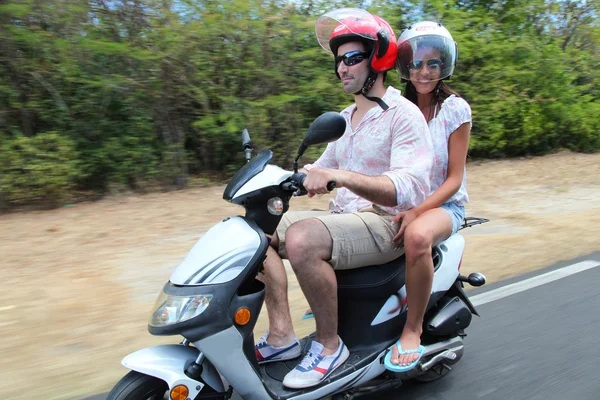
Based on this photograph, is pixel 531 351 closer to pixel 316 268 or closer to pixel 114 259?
pixel 316 268

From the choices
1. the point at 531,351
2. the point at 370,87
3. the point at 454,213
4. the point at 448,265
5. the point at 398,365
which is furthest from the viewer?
the point at 531,351

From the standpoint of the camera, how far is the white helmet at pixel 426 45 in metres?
3.05

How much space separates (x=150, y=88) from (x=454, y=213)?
533 centimetres

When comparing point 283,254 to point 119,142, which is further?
point 119,142

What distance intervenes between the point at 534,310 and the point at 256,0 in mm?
5419

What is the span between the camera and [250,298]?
2295 millimetres

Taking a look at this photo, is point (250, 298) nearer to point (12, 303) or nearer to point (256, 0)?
point (12, 303)

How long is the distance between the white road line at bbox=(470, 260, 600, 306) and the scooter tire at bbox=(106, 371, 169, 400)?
8.68 feet

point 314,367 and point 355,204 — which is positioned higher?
point 355,204

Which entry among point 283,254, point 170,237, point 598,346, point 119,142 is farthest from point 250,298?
point 119,142

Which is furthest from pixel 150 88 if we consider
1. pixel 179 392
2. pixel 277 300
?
pixel 179 392

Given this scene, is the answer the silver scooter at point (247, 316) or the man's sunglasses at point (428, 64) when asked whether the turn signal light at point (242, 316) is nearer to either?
the silver scooter at point (247, 316)

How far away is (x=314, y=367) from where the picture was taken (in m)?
2.49

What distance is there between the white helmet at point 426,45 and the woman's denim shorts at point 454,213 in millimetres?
733
